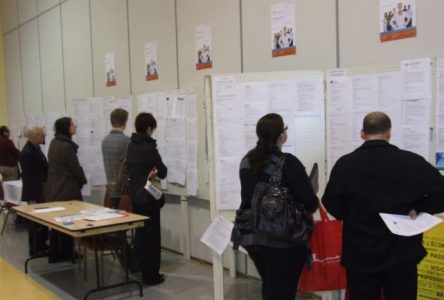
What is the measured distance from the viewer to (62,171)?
4672 millimetres

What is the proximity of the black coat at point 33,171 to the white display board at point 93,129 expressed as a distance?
3.84ft

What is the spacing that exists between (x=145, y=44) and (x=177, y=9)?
729 mm

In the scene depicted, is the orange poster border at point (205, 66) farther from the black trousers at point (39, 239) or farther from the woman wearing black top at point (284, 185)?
the black trousers at point (39, 239)

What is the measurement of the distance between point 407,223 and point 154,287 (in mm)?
2596

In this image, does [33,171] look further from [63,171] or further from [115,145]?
[115,145]

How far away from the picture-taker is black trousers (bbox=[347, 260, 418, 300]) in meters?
2.20

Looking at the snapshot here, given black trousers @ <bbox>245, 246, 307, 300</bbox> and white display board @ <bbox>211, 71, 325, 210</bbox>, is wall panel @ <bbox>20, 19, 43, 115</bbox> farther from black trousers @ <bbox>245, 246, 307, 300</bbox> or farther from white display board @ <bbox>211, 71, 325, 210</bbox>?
black trousers @ <bbox>245, 246, 307, 300</bbox>

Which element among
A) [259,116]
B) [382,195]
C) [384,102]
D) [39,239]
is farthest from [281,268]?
[39,239]

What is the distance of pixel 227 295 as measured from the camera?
12.6 feet

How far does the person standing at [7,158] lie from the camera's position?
296 inches

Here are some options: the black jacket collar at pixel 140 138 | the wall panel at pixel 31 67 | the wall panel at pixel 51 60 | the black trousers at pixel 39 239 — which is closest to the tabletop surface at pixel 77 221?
the black jacket collar at pixel 140 138

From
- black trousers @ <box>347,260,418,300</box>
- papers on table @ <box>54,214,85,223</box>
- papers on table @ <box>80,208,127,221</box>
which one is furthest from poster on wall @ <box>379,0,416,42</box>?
papers on table @ <box>54,214,85,223</box>

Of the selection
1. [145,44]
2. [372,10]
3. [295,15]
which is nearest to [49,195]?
[145,44]

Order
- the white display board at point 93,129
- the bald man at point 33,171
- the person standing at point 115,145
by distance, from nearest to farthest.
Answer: the person standing at point 115,145, the bald man at point 33,171, the white display board at point 93,129
